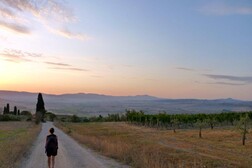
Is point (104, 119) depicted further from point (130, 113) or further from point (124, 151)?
point (124, 151)

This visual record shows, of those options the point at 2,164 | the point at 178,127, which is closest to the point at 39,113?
the point at 178,127

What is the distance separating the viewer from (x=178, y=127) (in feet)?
359

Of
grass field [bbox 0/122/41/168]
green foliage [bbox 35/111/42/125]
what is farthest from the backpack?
green foliage [bbox 35/111/42/125]

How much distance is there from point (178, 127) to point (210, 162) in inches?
3227

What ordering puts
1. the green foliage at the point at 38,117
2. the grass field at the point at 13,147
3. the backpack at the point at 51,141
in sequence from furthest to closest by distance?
the green foliage at the point at 38,117 < the grass field at the point at 13,147 < the backpack at the point at 51,141

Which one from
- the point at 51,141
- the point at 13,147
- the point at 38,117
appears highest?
the point at 51,141

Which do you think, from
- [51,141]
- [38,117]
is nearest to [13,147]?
[51,141]

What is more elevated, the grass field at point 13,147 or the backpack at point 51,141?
the backpack at point 51,141

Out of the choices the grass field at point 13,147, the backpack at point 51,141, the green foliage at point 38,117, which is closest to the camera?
the backpack at point 51,141

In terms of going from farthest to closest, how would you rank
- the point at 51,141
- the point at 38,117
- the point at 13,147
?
the point at 38,117, the point at 13,147, the point at 51,141

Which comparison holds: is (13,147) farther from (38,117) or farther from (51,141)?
(38,117)

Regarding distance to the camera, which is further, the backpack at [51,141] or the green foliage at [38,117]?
the green foliage at [38,117]

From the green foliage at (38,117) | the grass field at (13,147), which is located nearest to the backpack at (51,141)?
the grass field at (13,147)

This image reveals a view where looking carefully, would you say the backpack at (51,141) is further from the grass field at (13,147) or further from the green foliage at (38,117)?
the green foliage at (38,117)
